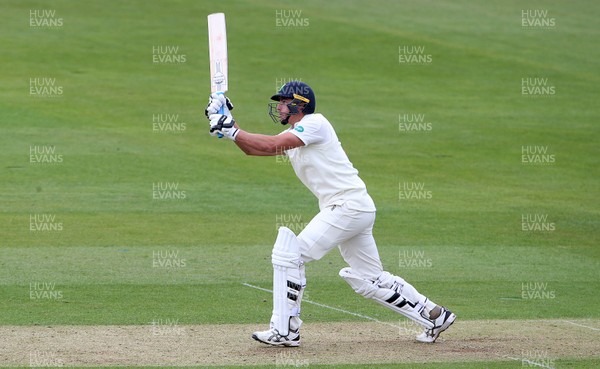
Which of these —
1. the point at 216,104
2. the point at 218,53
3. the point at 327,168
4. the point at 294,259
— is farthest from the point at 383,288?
the point at 218,53

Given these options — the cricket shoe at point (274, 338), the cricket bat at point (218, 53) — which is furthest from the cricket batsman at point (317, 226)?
the cricket bat at point (218, 53)

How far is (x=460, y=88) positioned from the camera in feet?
95.6

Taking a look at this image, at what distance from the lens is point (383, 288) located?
9914 mm

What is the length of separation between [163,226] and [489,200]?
6.07 meters

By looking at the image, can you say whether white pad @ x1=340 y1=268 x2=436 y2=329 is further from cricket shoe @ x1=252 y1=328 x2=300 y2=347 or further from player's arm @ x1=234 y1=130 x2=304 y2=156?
player's arm @ x1=234 y1=130 x2=304 y2=156

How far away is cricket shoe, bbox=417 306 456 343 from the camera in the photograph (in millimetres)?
9953

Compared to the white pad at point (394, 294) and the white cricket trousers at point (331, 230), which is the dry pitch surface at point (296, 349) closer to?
the white pad at point (394, 294)

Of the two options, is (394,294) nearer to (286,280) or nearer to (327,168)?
(286,280)

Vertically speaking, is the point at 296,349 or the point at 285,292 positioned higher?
the point at 285,292

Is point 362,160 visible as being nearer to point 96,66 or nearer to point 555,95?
point 555,95

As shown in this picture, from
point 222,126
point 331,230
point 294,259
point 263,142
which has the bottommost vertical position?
point 294,259

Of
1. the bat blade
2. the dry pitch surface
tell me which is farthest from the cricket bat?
the dry pitch surface

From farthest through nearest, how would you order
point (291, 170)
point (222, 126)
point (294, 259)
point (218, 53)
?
1. point (291, 170)
2. point (218, 53)
3. point (294, 259)
4. point (222, 126)

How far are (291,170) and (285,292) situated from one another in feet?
37.6
